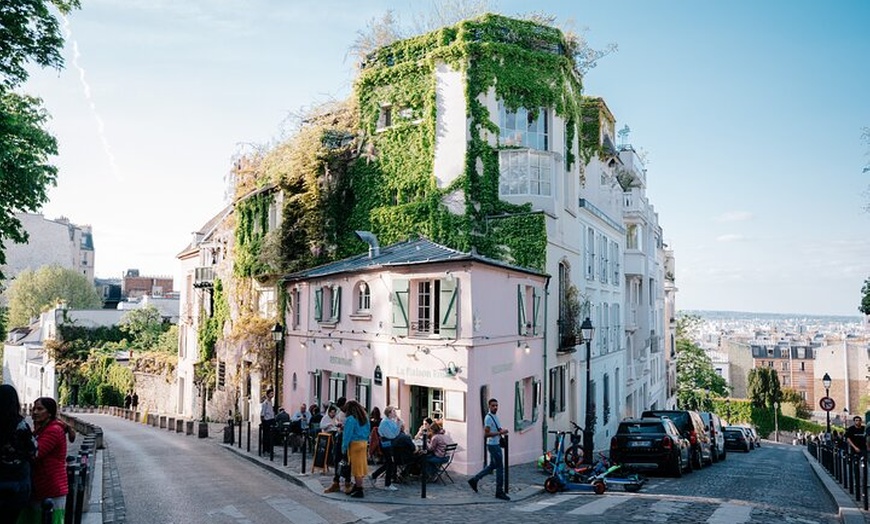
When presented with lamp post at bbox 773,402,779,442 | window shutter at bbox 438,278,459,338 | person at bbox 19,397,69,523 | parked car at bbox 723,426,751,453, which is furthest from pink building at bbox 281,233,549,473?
lamp post at bbox 773,402,779,442

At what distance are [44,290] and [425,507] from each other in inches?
2934

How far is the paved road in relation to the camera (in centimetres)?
1155

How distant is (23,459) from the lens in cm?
662

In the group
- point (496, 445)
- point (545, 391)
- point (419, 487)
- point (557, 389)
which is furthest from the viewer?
point (557, 389)

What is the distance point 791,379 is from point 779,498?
140 metres

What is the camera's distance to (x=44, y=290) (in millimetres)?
75250

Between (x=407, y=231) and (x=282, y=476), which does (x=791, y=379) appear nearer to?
(x=407, y=231)

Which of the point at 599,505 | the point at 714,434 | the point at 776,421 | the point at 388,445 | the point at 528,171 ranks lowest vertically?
the point at 776,421

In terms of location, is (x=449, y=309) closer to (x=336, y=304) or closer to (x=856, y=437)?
(x=336, y=304)

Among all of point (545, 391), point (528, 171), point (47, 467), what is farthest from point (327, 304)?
point (47, 467)

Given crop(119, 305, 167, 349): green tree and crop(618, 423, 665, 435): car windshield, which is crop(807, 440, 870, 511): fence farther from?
crop(119, 305, 167, 349): green tree

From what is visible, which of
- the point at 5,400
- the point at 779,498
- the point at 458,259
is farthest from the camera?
the point at 458,259

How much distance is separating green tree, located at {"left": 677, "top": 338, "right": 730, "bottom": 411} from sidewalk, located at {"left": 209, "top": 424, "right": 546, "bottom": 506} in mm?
54144

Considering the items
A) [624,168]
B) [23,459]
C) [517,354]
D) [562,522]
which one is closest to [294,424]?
[517,354]
